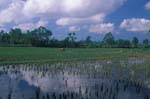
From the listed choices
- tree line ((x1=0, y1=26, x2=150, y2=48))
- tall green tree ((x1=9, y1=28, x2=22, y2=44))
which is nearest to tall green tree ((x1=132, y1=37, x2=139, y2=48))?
tree line ((x1=0, y1=26, x2=150, y2=48))

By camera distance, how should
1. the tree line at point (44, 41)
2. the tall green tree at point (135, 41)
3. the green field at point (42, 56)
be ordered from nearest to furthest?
the green field at point (42, 56)
the tree line at point (44, 41)
the tall green tree at point (135, 41)

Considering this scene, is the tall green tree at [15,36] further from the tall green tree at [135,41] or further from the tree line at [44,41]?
the tall green tree at [135,41]

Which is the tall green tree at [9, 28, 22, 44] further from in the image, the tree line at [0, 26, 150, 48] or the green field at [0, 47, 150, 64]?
the green field at [0, 47, 150, 64]

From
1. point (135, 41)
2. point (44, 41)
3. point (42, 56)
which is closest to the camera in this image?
point (42, 56)

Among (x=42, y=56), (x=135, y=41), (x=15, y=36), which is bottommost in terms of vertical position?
(x=42, y=56)

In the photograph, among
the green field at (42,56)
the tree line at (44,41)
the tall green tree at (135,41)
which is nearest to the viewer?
the green field at (42,56)

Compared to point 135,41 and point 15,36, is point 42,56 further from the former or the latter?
point 135,41

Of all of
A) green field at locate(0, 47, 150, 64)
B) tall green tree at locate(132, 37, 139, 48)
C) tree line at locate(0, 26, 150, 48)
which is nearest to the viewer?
green field at locate(0, 47, 150, 64)

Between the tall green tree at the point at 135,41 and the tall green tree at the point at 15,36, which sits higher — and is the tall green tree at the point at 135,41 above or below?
below

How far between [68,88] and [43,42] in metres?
86.2

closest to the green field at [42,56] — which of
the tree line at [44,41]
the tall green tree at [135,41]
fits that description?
the tree line at [44,41]

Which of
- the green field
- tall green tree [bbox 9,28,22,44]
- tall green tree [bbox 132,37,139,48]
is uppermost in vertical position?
tall green tree [bbox 9,28,22,44]

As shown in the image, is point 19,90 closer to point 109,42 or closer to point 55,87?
point 55,87

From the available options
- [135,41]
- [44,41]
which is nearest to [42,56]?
[44,41]
